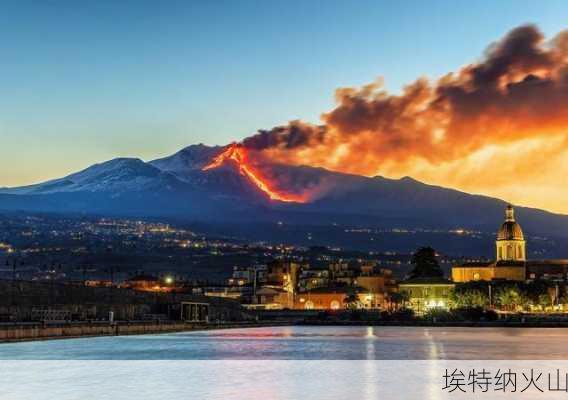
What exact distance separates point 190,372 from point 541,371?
53.0ft

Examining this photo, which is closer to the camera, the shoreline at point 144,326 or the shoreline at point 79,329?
the shoreline at point 79,329

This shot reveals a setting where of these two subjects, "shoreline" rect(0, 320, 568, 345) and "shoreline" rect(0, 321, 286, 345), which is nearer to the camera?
"shoreline" rect(0, 321, 286, 345)

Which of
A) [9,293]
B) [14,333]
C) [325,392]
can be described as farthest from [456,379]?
[9,293]

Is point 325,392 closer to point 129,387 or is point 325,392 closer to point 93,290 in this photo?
point 129,387

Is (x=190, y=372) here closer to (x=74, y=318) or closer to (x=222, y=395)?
(x=222, y=395)

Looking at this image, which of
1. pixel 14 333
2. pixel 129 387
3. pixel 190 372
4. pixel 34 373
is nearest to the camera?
pixel 129 387

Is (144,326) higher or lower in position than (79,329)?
lower

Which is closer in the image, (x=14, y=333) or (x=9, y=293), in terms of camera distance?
(x=14, y=333)

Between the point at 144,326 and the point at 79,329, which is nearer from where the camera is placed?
the point at 79,329

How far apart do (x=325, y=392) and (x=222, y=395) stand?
150 inches

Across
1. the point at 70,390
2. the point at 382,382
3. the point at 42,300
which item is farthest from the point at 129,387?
the point at 42,300

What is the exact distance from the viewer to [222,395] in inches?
1555

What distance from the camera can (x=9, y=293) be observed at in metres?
120

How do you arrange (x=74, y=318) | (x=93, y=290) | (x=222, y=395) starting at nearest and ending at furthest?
(x=222, y=395) < (x=74, y=318) < (x=93, y=290)
